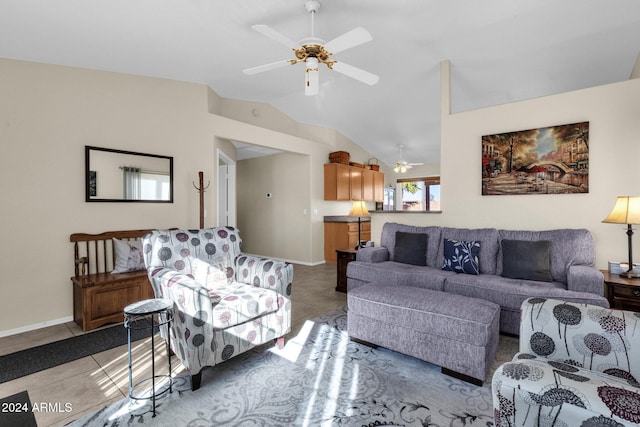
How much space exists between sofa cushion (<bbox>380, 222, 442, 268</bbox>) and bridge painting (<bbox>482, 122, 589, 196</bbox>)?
0.84 meters

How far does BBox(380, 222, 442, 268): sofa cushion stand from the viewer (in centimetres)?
358

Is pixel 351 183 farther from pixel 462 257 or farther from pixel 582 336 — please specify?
pixel 582 336

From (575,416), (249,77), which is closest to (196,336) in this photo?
(575,416)

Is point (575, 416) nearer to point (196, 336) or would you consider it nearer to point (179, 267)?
point (196, 336)

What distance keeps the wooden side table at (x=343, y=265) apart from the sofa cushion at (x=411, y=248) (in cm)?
60

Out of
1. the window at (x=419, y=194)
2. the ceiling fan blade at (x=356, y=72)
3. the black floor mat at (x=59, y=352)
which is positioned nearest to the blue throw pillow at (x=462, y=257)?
the ceiling fan blade at (x=356, y=72)

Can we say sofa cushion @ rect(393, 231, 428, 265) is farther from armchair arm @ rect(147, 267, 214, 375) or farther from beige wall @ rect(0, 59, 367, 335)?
beige wall @ rect(0, 59, 367, 335)

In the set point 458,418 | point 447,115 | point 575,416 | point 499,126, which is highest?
point 447,115

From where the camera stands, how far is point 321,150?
630 centimetres

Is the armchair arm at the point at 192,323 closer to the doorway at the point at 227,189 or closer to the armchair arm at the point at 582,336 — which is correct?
the armchair arm at the point at 582,336

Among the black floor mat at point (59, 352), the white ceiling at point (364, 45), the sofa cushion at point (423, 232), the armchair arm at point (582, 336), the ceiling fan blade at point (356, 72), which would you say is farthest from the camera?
the sofa cushion at point (423, 232)

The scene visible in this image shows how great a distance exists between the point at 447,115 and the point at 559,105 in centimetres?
118

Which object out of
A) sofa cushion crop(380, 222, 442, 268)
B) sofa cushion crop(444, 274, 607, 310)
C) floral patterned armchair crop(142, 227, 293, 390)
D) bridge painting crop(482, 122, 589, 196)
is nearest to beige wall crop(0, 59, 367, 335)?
floral patterned armchair crop(142, 227, 293, 390)

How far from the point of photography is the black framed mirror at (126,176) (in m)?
3.30
